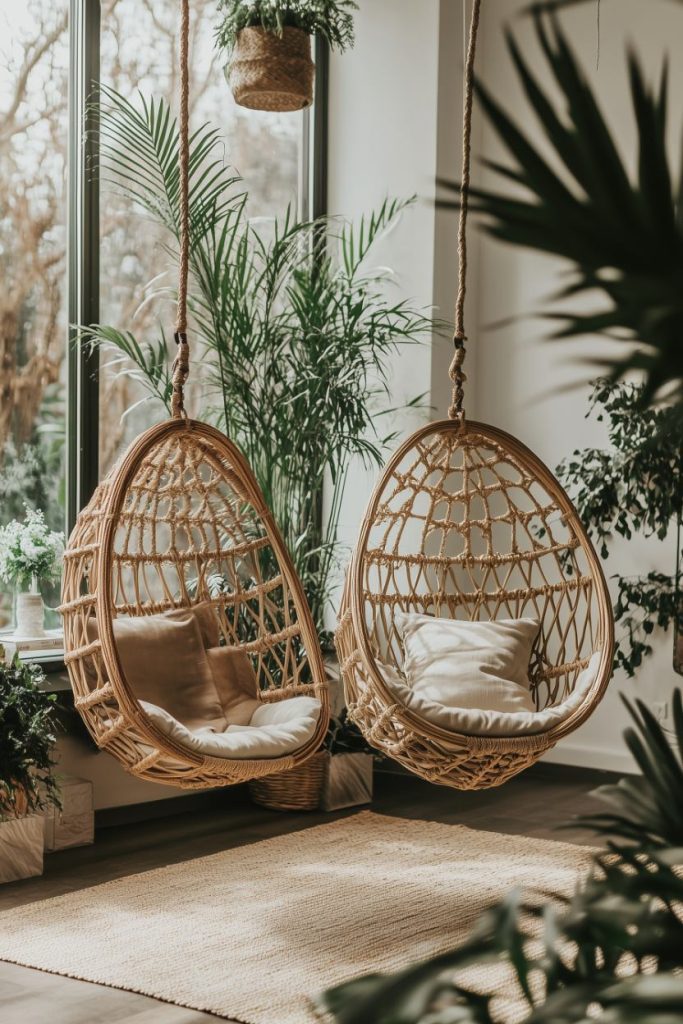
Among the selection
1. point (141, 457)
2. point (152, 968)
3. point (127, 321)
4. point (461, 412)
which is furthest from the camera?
point (127, 321)

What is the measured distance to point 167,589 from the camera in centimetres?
368

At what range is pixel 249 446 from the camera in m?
4.50

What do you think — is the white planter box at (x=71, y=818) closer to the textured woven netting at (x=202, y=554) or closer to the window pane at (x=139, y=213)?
the textured woven netting at (x=202, y=554)

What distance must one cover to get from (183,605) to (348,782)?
1.19 metres

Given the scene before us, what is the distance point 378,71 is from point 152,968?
3787mm

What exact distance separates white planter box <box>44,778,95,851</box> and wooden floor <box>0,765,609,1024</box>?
0.04 m

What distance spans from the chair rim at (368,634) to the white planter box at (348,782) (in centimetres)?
136

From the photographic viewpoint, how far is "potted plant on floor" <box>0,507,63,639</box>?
158 inches

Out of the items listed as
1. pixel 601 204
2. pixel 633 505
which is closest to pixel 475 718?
pixel 633 505

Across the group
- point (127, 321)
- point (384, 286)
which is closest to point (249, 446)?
point (127, 321)

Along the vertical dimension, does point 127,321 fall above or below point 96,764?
above

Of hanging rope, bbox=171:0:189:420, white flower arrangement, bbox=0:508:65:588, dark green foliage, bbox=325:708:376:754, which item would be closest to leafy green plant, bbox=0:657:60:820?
white flower arrangement, bbox=0:508:65:588

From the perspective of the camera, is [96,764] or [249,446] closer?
[96,764]

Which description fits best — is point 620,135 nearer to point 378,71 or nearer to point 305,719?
point 378,71
